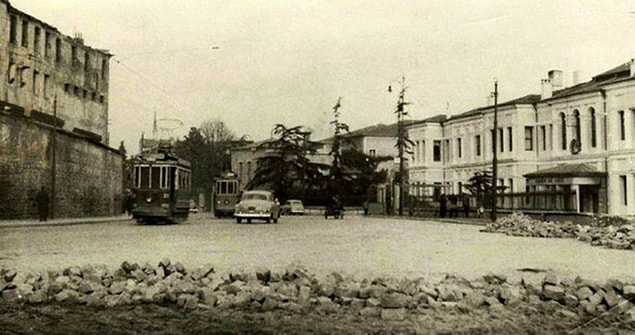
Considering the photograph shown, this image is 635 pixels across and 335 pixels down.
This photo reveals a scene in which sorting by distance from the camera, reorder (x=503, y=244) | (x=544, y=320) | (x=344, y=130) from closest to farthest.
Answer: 1. (x=544, y=320)
2. (x=503, y=244)
3. (x=344, y=130)

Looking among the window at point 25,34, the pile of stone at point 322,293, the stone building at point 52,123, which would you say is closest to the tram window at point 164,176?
the stone building at point 52,123

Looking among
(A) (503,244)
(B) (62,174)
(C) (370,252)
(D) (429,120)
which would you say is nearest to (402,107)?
(D) (429,120)

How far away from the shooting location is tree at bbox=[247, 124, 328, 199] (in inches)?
2178

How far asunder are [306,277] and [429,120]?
47.4 m

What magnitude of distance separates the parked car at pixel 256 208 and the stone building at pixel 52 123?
7990mm

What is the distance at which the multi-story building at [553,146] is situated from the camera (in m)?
23.5

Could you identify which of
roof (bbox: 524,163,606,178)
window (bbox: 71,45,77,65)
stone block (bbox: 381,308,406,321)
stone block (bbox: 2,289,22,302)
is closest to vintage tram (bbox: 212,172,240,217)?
window (bbox: 71,45,77,65)

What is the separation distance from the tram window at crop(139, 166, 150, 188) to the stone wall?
16.3 feet

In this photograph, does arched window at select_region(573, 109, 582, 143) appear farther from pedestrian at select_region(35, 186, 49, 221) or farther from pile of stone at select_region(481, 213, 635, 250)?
pedestrian at select_region(35, 186, 49, 221)

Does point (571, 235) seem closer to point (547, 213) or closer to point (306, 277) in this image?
point (547, 213)

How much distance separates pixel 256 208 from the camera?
31.7 metres

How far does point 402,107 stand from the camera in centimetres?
4075

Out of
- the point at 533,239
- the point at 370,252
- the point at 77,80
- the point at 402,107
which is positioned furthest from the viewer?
the point at 402,107

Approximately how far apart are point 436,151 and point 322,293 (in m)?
47.3
